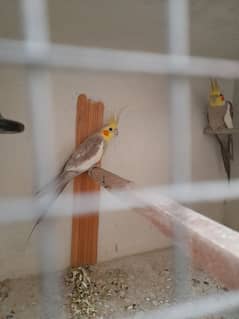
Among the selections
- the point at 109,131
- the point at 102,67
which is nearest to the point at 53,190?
the point at 109,131

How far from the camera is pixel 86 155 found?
1.17m

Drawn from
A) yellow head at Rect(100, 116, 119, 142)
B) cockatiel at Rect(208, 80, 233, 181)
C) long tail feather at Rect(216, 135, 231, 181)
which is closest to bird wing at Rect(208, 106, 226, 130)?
cockatiel at Rect(208, 80, 233, 181)

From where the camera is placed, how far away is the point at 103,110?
138 centimetres

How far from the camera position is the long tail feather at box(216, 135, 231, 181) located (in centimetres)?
163

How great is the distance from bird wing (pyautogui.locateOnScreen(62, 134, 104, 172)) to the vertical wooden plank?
13 cm

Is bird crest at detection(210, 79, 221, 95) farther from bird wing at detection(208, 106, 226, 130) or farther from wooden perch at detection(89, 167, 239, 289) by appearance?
wooden perch at detection(89, 167, 239, 289)

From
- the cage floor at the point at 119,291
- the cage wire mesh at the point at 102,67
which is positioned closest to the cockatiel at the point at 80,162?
the cage floor at the point at 119,291

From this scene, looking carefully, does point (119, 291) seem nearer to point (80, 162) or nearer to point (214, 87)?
point (80, 162)

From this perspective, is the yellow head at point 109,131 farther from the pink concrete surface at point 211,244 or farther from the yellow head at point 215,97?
the pink concrete surface at point 211,244

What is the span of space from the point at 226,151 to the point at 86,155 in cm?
87

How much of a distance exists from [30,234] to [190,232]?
96 centimetres

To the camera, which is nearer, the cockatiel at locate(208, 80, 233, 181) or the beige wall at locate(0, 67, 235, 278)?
the beige wall at locate(0, 67, 235, 278)

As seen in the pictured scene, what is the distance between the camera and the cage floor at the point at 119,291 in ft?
3.14

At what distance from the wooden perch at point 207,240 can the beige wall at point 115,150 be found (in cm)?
72
